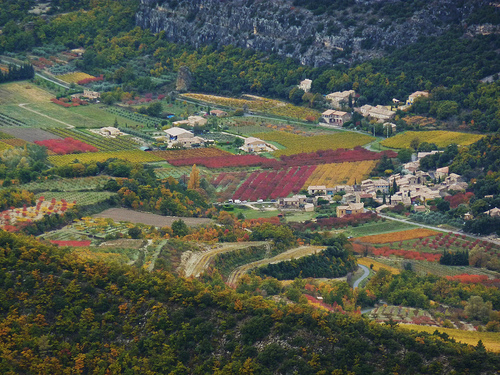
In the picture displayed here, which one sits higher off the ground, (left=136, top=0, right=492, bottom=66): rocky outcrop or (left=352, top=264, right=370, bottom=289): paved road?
(left=136, top=0, right=492, bottom=66): rocky outcrop

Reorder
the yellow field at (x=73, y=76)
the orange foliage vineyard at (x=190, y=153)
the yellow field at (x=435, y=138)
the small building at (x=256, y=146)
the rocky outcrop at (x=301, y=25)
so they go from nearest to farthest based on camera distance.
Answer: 1. the orange foliage vineyard at (x=190, y=153)
2. the yellow field at (x=435, y=138)
3. the small building at (x=256, y=146)
4. the rocky outcrop at (x=301, y=25)
5. the yellow field at (x=73, y=76)

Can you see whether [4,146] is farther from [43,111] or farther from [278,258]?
[278,258]

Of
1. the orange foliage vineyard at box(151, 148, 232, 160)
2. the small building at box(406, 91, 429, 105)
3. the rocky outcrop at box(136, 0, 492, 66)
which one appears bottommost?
the orange foliage vineyard at box(151, 148, 232, 160)

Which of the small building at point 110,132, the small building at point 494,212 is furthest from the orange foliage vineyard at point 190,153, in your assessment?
the small building at point 494,212

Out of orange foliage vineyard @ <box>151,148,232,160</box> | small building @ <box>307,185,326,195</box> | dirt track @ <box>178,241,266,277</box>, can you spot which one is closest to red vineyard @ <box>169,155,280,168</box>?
orange foliage vineyard @ <box>151,148,232,160</box>

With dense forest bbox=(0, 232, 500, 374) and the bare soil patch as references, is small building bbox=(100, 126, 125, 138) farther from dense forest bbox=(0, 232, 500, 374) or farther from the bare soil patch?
dense forest bbox=(0, 232, 500, 374)

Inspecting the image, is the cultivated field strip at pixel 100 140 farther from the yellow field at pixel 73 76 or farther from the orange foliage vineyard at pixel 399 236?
the orange foliage vineyard at pixel 399 236

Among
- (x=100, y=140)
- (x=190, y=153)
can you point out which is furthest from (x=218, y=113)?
(x=100, y=140)

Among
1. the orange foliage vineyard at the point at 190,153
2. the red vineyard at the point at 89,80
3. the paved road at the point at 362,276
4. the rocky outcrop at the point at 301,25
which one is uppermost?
the rocky outcrop at the point at 301,25
